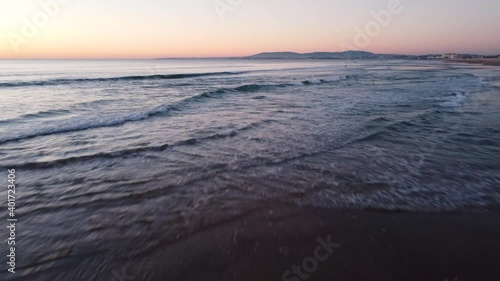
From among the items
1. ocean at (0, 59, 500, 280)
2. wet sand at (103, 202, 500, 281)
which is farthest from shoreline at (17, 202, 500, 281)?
ocean at (0, 59, 500, 280)

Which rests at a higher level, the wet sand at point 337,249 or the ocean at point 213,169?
the wet sand at point 337,249

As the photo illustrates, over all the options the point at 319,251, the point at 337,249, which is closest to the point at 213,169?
the point at 319,251

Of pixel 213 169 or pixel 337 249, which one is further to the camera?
pixel 213 169

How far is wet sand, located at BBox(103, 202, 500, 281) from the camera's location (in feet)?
11.9

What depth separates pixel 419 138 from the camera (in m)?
9.86

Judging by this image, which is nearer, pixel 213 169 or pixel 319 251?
pixel 319 251

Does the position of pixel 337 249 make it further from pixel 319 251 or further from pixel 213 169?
pixel 213 169

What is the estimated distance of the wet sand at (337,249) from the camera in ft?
11.9

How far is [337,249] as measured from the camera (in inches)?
162

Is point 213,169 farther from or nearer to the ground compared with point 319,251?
nearer to the ground

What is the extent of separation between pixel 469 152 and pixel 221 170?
24.3ft

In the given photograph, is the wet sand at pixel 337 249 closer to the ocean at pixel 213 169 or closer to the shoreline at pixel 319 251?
the shoreline at pixel 319 251

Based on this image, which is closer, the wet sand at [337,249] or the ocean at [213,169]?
the wet sand at [337,249]

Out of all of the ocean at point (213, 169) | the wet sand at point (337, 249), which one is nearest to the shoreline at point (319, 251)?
the wet sand at point (337, 249)
